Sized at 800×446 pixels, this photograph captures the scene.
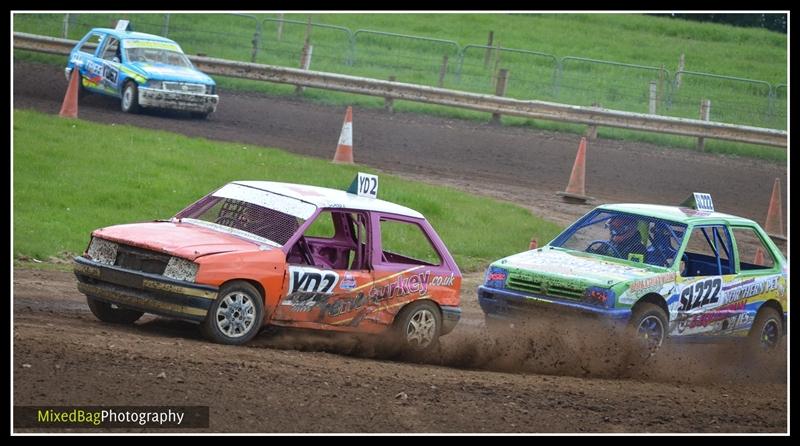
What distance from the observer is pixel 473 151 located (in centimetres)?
2338

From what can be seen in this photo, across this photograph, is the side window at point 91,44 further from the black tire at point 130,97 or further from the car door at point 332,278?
the car door at point 332,278

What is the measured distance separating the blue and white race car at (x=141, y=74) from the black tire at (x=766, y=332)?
512 inches

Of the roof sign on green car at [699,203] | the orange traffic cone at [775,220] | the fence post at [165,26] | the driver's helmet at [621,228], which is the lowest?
the orange traffic cone at [775,220]

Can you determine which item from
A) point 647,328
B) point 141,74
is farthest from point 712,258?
point 141,74

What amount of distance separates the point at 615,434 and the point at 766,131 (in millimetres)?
19310

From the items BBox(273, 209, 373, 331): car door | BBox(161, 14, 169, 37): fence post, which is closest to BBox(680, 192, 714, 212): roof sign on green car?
BBox(273, 209, 373, 331): car door

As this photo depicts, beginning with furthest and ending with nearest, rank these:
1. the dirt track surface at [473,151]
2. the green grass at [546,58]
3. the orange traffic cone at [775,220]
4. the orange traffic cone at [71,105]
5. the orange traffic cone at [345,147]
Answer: the green grass at [546,58], the dirt track surface at [473,151], the orange traffic cone at [71,105], the orange traffic cone at [345,147], the orange traffic cone at [775,220]

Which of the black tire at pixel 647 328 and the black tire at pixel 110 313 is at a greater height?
the black tire at pixel 647 328

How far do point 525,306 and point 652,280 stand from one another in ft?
3.93

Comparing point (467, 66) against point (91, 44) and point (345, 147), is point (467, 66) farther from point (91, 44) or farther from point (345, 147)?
point (345, 147)

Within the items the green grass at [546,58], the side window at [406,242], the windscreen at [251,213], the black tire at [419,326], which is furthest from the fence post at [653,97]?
the windscreen at [251,213]

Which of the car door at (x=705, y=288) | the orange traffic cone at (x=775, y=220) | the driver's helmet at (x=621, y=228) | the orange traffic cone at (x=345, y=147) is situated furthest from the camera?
the orange traffic cone at (x=345, y=147)

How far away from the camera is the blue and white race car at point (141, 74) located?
73.6 ft

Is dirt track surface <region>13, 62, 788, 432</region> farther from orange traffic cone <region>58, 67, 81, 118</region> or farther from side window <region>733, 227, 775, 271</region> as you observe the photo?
orange traffic cone <region>58, 67, 81, 118</region>
